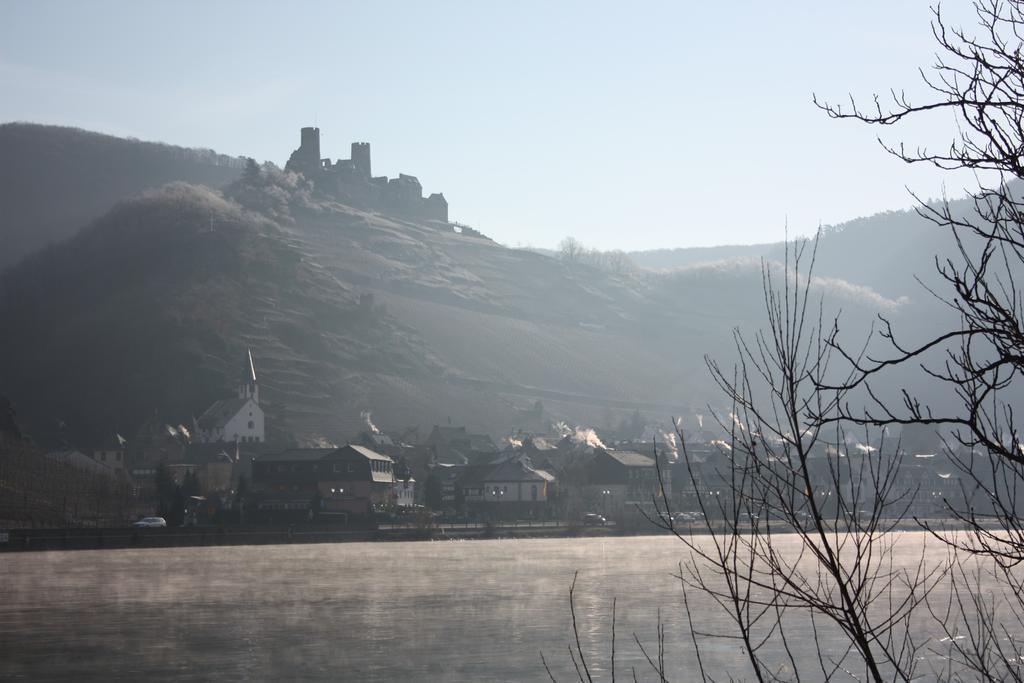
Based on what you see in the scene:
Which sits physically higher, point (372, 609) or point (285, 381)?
point (285, 381)

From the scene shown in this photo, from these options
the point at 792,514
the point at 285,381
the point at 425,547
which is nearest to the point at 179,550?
the point at 425,547

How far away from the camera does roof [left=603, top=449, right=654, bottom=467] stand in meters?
127

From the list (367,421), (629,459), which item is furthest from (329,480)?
(367,421)

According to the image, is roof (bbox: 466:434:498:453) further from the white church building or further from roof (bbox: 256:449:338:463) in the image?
roof (bbox: 256:449:338:463)

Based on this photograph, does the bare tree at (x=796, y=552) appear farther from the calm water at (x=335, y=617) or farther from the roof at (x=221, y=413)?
the roof at (x=221, y=413)

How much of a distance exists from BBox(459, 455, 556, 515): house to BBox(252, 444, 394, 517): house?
7.69m

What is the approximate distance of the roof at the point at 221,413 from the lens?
170 meters

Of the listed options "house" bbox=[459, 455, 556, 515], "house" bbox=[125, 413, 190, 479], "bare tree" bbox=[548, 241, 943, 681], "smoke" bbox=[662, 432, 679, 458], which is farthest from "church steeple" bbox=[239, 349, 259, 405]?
"bare tree" bbox=[548, 241, 943, 681]

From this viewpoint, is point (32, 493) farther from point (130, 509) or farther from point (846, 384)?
point (846, 384)

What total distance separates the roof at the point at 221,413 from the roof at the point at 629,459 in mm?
61130

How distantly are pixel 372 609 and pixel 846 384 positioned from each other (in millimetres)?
39065

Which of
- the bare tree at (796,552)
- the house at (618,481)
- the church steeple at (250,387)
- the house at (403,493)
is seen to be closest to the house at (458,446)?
the house at (403,493)

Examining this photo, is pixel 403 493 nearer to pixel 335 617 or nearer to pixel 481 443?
pixel 481 443

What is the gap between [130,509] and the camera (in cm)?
11250
